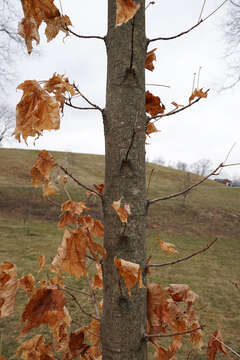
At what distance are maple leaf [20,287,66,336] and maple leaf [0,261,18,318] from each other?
105 mm

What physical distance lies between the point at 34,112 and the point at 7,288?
2.43 ft

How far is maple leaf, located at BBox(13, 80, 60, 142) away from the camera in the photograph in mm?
901

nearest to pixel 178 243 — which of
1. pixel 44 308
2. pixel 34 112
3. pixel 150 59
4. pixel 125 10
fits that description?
pixel 150 59

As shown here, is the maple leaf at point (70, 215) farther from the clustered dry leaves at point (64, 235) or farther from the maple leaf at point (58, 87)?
the maple leaf at point (58, 87)

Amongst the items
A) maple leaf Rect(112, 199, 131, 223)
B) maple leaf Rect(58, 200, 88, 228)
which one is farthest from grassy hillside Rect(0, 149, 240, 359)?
maple leaf Rect(112, 199, 131, 223)

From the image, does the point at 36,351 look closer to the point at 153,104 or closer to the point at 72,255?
the point at 72,255

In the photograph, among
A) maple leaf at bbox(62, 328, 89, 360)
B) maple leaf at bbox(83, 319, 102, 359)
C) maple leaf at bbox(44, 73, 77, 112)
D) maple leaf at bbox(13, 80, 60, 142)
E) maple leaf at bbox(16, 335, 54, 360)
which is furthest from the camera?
maple leaf at bbox(83, 319, 102, 359)

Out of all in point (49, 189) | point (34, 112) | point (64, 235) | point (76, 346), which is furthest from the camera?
point (76, 346)

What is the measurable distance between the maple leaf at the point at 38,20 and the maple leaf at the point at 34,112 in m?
0.15

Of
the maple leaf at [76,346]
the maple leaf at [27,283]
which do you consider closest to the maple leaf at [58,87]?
the maple leaf at [27,283]

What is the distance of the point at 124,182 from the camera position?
42.3 inches

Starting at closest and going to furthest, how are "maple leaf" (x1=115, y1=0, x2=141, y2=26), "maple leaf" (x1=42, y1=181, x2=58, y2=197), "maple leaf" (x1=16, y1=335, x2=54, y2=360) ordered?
"maple leaf" (x1=115, y1=0, x2=141, y2=26), "maple leaf" (x1=42, y1=181, x2=58, y2=197), "maple leaf" (x1=16, y1=335, x2=54, y2=360)

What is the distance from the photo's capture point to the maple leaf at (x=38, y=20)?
0.95m

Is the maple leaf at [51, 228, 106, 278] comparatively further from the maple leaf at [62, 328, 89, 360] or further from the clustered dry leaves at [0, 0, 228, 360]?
the maple leaf at [62, 328, 89, 360]
